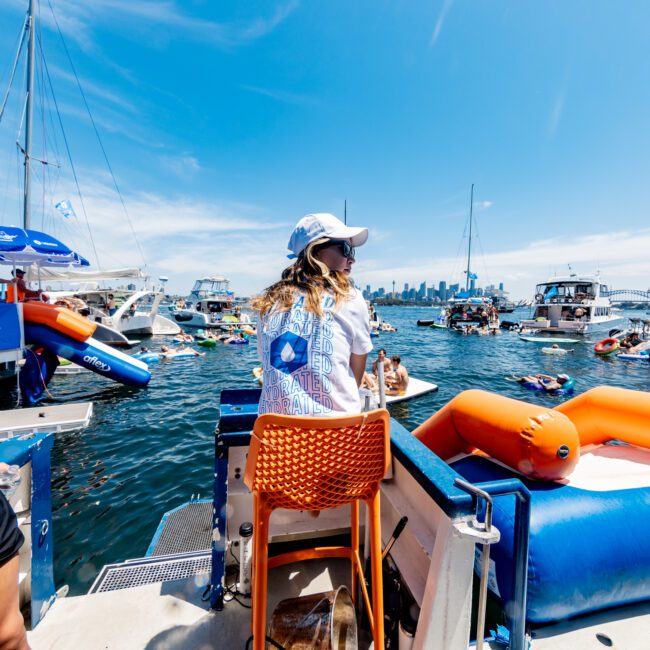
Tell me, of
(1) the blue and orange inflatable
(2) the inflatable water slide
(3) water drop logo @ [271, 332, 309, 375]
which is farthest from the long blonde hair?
(2) the inflatable water slide

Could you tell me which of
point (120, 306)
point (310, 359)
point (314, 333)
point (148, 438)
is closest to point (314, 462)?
point (310, 359)

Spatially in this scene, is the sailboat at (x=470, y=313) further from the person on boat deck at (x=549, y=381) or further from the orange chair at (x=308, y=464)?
the orange chair at (x=308, y=464)

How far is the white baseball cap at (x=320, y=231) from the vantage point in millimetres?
1838

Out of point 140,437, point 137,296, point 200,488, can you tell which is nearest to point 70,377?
point 140,437

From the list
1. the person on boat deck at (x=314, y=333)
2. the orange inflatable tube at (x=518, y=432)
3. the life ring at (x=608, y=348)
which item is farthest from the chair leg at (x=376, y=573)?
the life ring at (x=608, y=348)

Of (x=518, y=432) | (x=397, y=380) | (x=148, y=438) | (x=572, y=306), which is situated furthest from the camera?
(x=572, y=306)

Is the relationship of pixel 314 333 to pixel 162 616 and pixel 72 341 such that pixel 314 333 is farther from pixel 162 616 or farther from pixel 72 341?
pixel 72 341

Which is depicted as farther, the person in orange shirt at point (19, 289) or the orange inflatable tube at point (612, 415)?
the person in orange shirt at point (19, 289)

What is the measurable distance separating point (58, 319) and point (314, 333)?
1193 cm

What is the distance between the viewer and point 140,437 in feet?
26.0

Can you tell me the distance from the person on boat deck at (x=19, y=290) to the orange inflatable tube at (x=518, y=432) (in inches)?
503

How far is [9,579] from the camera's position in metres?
1.26

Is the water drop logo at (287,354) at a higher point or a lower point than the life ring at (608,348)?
higher

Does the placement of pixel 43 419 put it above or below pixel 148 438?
above
